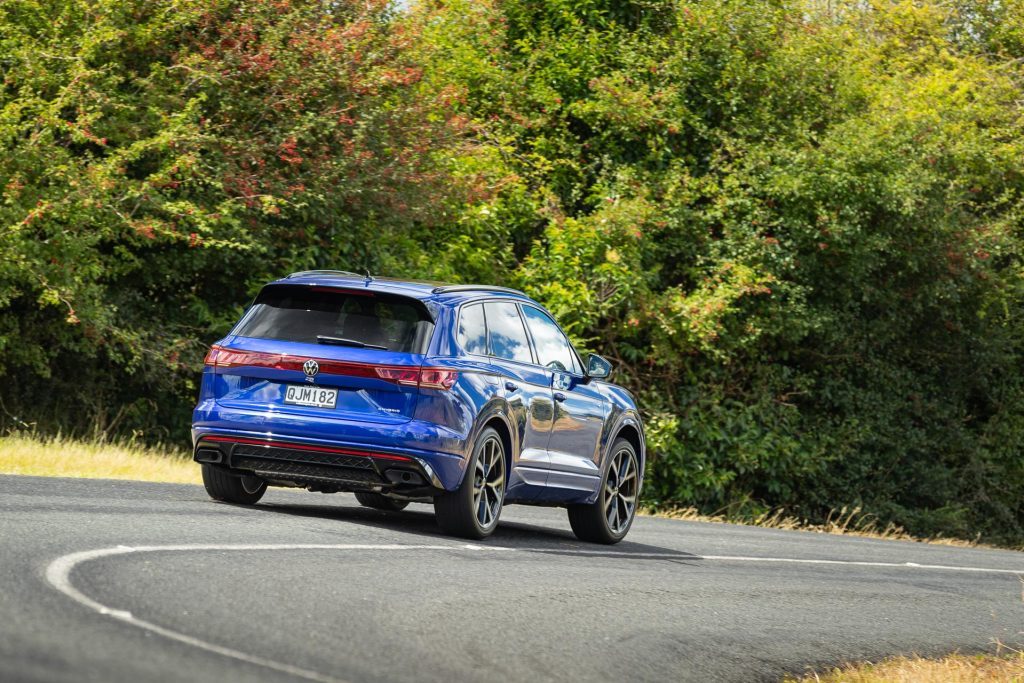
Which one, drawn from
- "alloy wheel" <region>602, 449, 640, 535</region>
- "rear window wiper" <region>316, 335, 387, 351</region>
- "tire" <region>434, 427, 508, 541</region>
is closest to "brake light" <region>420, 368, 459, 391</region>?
"rear window wiper" <region>316, 335, 387, 351</region>

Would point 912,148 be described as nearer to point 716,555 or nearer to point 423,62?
point 423,62

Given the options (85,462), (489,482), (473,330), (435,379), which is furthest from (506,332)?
(85,462)

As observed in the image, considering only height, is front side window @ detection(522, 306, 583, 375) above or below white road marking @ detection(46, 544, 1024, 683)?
above

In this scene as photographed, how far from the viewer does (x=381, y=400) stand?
10.6 metres

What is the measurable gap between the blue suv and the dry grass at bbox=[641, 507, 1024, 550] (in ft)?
33.8

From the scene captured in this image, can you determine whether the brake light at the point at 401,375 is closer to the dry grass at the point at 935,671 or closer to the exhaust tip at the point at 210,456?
the exhaust tip at the point at 210,456

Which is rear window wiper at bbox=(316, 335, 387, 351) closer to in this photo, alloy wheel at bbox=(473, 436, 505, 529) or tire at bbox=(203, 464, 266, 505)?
alloy wheel at bbox=(473, 436, 505, 529)

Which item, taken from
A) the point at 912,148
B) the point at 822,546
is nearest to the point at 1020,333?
the point at 912,148

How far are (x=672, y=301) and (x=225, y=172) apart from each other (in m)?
8.04

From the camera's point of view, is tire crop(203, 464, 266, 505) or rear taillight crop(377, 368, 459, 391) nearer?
rear taillight crop(377, 368, 459, 391)

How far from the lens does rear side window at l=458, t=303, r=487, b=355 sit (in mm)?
11078

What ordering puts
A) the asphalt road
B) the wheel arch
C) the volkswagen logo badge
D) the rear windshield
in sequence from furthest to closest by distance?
the wheel arch → the rear windshield → the volkswagen logo badge → the asphalt road

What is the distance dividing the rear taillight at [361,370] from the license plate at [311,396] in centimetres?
13

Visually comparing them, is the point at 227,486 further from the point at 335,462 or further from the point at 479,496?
the point at 479,496
